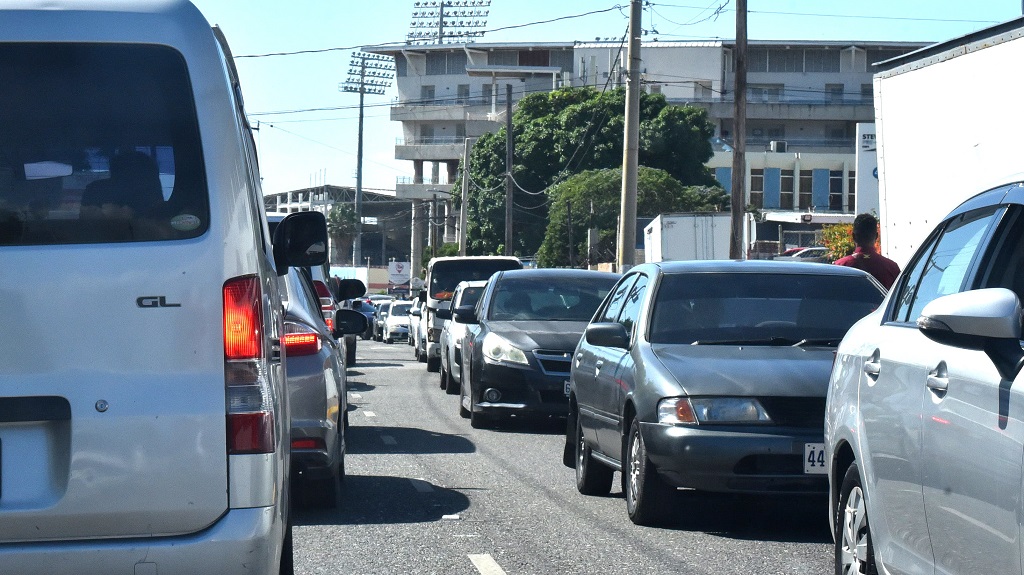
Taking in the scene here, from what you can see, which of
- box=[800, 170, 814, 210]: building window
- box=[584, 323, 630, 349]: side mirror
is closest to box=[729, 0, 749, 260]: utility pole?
box=[584, 323, 630, 349]: side mirror

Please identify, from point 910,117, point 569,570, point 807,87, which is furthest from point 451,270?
point 807,87

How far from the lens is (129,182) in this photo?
4.00 m

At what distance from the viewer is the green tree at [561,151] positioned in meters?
65.8

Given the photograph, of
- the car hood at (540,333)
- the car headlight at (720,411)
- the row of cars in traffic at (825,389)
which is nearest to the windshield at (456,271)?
the car hood at (540,333)

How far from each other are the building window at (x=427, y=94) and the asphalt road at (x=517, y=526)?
92.0m

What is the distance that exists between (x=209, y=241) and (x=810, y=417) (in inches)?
168

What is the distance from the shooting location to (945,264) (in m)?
4.78

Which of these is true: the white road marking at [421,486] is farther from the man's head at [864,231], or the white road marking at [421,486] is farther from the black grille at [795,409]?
the man's head at [864,231]

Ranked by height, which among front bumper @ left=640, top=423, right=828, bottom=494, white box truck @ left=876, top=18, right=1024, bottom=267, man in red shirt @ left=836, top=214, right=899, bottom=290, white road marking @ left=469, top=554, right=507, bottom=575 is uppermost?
white box truck @ left=876, top=18, right=1024, bottom=267

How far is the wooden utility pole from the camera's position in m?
23.9

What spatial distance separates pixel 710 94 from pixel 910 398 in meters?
89.1

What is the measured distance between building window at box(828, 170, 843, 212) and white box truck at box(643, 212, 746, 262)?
138ft

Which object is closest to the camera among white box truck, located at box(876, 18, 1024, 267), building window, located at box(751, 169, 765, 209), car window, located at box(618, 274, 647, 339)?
car window, located at box(618, 274, 647, 339)

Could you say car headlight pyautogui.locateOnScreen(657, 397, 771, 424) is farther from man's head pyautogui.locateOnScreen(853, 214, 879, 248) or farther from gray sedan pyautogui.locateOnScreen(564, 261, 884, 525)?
man's head pyautogui.locateOnScreen(853, 214, 879, 248)
